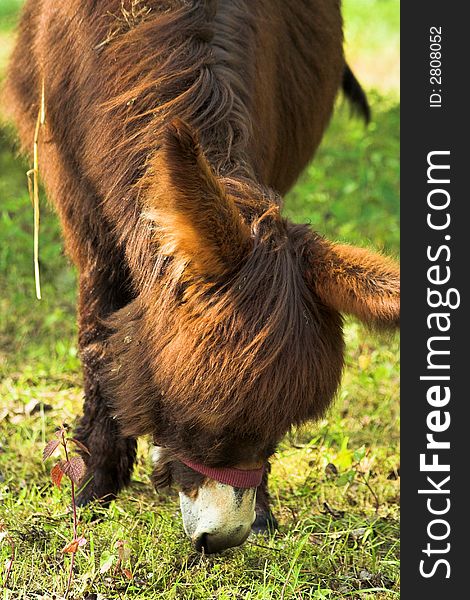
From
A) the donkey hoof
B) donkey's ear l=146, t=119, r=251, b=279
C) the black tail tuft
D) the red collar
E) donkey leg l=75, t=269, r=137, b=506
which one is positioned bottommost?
the donkey hoof

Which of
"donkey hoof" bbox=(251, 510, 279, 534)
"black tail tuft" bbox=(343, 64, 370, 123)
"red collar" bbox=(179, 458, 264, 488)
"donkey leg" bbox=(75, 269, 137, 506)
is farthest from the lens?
"black tail tuft" bbox=(343, 64, 370, 123)

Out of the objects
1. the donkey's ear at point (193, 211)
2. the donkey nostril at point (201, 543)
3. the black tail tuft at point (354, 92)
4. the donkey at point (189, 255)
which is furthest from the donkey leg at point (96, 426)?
the black tail tuft at point (354, 92)

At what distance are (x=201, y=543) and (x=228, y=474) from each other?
26 centimetres

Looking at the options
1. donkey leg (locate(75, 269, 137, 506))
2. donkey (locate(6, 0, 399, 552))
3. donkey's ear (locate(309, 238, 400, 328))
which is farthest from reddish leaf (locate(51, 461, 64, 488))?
donkey's ear (locate(309, 238, 400, 328))

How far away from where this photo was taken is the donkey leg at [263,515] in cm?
359

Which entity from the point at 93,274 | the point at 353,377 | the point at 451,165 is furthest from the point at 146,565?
the point at 353,377

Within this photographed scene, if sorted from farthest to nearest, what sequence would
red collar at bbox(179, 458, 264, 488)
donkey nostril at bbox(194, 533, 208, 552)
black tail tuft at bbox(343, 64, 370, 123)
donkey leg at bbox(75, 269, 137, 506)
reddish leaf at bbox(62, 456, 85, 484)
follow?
black tail tuft at bbox(343, 64, 370, 123)
donkey leg at bbox(75, 269, 137, 506)
reddish leaf at bbox(62, 456, 85, 484)
donkey nostril at bbox(194, 533, 208, 552)
red collar at bbox(179, 458, 264, 488)

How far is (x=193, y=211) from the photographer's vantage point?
240 cm

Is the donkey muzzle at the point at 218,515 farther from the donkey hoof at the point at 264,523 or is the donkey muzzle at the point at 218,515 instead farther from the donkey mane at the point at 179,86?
the donkey mane at the point at 179,86

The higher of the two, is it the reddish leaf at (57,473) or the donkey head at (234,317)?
the donkey head at (234,317)

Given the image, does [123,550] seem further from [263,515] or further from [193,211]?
[193,211]

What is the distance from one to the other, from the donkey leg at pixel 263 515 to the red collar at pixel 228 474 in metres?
0.82

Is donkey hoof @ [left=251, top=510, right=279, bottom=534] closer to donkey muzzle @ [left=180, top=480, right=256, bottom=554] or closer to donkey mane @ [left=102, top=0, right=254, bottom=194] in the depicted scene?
donkey muzzle @ [left=180, top=480, right=256, bottom=554]

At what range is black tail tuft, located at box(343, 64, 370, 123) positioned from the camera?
565 centimetres
